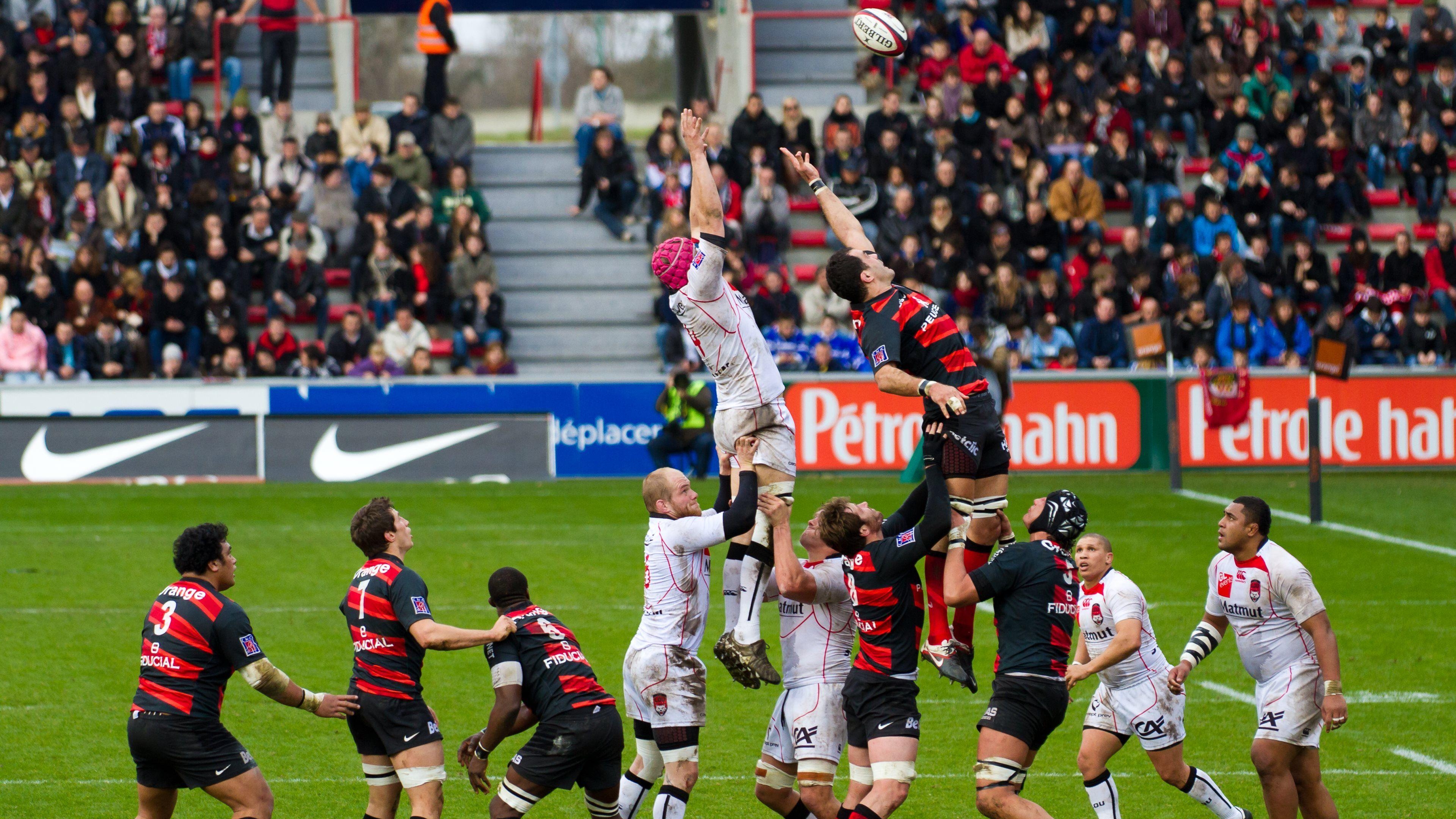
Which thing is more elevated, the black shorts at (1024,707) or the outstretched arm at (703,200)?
the outstretched arm at (703,200)

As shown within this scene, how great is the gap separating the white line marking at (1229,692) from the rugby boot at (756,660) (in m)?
5.42

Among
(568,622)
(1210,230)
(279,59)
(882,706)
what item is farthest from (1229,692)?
(279,59)

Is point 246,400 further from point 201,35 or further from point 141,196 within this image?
point 201,35

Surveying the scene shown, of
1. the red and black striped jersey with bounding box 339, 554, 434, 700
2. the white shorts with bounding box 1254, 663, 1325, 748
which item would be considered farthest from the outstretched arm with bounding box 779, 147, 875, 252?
the white shorts with bounding box 1254, 663, 1325, 748

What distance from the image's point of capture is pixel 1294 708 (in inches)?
377

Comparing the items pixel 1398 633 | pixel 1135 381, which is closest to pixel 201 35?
pixel 1135 381

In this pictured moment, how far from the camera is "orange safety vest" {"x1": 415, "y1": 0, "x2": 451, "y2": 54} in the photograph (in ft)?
Result: 100

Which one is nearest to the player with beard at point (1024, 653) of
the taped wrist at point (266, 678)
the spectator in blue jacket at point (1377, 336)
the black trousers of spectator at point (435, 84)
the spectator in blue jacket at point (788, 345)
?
the taped wrist at point (266, 678)

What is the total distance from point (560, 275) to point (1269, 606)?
2161cm

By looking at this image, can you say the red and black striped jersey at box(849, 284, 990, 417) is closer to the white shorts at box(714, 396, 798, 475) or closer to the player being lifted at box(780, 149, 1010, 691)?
the player being lifted at box(780, 149, 1010, 691)

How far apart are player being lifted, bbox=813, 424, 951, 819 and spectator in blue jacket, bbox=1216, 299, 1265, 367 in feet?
58.1

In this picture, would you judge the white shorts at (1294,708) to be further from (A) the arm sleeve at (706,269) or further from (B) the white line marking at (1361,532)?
(B) the white line marking at (1361,532)

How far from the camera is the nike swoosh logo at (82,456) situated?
23.6 m

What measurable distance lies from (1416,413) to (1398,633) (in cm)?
1009
